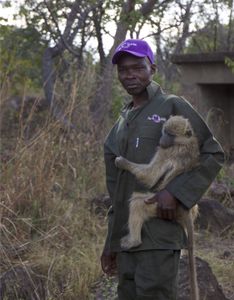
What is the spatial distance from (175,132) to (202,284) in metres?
1.86

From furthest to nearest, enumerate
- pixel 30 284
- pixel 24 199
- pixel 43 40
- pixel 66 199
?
pixel 43 40 < pixel 66 199 < pixel 24 199 < pixel 30 284

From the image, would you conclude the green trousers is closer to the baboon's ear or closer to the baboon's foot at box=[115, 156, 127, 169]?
the baboon's foot at box=[115, 156, 127, 169]

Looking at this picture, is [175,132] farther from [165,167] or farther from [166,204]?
[166,204]

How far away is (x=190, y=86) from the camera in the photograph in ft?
33.6

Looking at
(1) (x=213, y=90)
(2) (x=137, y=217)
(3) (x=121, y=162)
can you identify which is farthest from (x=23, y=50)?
(2) (x=137, y=217)

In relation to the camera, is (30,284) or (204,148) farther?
(30,284)

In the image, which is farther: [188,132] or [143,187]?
[143,187]

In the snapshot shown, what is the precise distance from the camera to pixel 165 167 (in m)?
3.17

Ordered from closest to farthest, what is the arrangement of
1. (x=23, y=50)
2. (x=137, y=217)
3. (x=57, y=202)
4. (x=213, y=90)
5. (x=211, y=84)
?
1. (x=137, y=217)
2. (x=57, y=202)
3. (x=211, y=84)
4. (x=213, y=90)
5. (x=23, y=50)

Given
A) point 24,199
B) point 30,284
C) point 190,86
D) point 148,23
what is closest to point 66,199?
point 24,199

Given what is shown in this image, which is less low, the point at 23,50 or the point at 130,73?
the point at 23,50

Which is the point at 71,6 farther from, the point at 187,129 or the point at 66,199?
the point at 187,129

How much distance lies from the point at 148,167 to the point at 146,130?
19cm

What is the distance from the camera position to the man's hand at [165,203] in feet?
10.2
